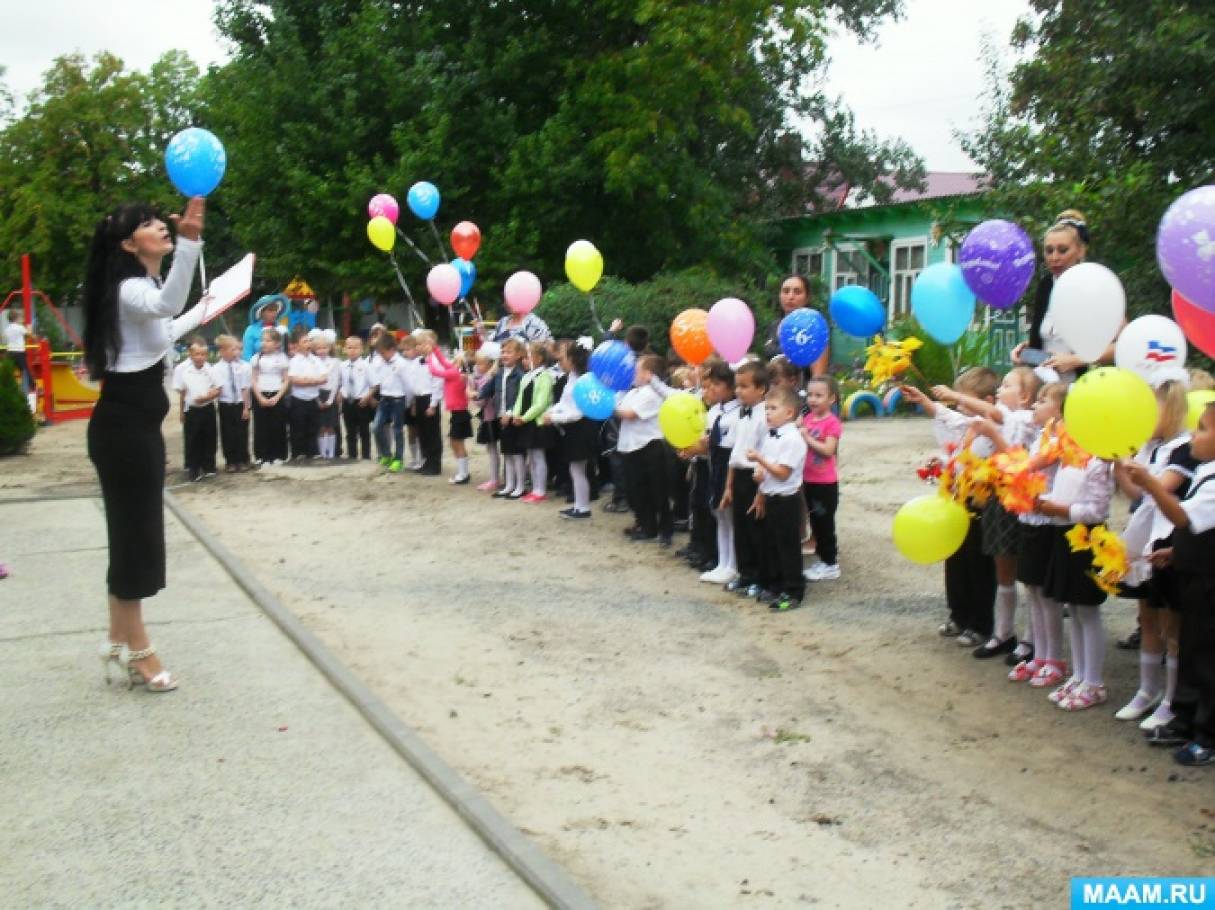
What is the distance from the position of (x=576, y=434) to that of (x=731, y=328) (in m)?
2.95

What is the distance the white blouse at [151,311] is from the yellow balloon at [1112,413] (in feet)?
12.4

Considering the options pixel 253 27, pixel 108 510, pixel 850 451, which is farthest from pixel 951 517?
pixel 253 27

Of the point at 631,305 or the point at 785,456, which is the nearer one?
the point at 785,456

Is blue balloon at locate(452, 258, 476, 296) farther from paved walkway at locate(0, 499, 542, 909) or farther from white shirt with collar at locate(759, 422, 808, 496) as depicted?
paved walkway at locate(0, 499, 542, 909)

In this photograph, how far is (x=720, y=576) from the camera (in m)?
9.27

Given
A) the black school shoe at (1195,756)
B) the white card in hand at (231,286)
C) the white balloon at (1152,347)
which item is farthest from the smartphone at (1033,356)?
the white card in hand at (231,286)

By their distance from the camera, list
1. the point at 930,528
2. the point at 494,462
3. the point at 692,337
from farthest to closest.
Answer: the point at 494,462 < the point at 692,337 < the point at 930,528

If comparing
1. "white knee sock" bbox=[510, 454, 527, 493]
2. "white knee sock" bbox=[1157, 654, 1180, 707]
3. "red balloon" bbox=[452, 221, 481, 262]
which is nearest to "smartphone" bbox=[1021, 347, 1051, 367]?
"white knee sock" bbox=[1157, 654, 1180, 707]

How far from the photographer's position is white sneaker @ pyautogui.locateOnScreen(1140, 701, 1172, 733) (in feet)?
18.9

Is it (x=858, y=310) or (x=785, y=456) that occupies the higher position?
(x=858, y=310)

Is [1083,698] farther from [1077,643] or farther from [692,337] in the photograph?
[692,337]

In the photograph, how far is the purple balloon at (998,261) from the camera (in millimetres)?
6945

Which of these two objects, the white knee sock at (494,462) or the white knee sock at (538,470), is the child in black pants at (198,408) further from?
the white knee sock at (538,470)

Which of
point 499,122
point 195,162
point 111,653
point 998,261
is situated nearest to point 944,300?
point 998,261
